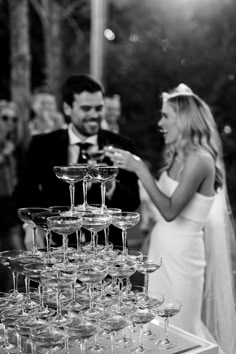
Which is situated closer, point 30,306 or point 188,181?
point 30,306

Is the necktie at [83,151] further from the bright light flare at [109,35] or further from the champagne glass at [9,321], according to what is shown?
the bright light flare at [109,35]

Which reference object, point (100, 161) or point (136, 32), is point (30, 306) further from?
point (136, 32)

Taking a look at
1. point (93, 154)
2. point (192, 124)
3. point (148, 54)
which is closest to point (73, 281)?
point (93, 154)

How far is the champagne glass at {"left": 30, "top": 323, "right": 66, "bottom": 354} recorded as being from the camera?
1.61 meters

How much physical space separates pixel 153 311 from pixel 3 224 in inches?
182

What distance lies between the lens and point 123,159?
104 inches

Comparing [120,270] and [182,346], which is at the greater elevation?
[120,270]

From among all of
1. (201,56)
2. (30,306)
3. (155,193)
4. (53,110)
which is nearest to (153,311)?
(30,306)

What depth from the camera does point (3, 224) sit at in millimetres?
6297

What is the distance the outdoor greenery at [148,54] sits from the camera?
7738 mm

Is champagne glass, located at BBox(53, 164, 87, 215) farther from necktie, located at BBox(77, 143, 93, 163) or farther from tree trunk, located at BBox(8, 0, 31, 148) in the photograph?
tree trunk, located at BBox(8, 0, 31, 148)

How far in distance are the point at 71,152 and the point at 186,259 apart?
0.90 meters

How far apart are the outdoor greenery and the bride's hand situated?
4.17 meters

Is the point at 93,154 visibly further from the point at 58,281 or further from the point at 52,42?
the point at 52,42
